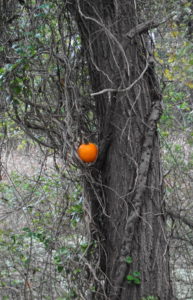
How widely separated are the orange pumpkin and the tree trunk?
9cm

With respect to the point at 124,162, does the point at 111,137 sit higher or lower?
higher

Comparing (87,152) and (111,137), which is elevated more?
(111,137)

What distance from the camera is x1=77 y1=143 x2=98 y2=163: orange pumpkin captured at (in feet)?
6.52

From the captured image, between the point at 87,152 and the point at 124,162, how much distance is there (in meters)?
0.21

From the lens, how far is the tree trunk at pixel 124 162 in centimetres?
196

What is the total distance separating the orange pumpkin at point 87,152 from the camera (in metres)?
1.99

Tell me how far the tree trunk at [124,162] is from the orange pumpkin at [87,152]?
95 mm

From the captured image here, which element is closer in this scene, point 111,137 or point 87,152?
point 87,152

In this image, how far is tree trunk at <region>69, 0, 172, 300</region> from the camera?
77.0 inches

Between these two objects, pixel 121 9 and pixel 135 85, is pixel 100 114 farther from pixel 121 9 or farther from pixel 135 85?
pixel 121 9

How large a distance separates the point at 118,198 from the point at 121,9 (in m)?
1.02

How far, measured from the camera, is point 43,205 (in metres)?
3.53

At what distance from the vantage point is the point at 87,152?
198 cm

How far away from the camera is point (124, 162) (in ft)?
6.72
